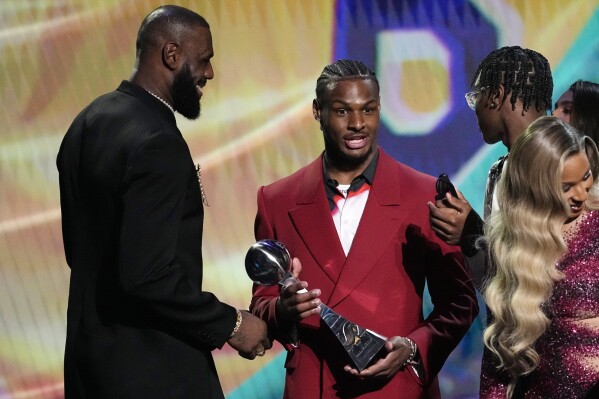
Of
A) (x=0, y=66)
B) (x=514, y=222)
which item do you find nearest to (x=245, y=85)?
(x=0, y=66)

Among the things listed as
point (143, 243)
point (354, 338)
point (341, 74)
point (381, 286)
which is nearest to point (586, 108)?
point (341, 74)

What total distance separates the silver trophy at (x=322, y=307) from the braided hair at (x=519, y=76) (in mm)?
769

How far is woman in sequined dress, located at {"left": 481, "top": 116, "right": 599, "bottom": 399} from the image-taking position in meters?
2.52

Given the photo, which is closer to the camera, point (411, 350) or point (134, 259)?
point (134, 259)

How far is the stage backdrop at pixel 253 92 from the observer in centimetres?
441

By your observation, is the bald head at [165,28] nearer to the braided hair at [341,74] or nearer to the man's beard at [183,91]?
the man's beard at [183,91]

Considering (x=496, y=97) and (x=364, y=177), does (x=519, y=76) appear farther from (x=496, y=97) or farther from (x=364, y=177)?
(x=364, y=177)

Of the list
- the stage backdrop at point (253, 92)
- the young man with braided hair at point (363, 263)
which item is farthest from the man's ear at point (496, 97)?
the stage backdrop at point (253, 92)

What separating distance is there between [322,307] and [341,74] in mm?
747

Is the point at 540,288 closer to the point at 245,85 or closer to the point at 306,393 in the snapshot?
the point at 306,393

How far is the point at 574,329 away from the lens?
2.52 m

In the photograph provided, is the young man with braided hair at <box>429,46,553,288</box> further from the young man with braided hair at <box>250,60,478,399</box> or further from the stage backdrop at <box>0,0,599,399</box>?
the stage backdrop at <box>0,0,599,399</box>

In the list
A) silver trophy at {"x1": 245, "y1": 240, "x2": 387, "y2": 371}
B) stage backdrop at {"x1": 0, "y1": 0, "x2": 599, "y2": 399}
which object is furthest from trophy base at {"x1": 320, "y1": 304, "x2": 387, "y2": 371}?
stage backdrop at {"x1": 0, "y1": 0, "x2": 599, "y2": 399}

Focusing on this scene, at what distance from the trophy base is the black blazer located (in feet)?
0.86
